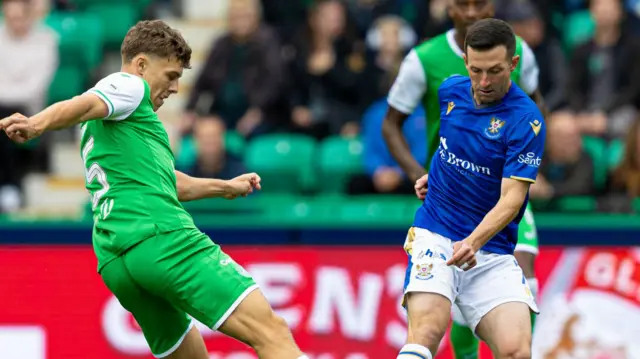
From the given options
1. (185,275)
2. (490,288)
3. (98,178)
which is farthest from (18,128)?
(490,288)

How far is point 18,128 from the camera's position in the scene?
16.9 feet

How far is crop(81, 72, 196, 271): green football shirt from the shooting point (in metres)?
5.79

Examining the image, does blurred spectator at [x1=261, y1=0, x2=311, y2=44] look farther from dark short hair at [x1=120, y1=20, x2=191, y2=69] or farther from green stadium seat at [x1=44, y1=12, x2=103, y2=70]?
dark short hair at [x1=120, y1=20, x2=191, y2=69]

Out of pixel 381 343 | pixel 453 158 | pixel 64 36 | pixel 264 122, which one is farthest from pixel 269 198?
Result: pixel 453 158

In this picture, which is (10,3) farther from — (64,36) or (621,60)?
(621,60)

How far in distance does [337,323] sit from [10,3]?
5442 millimetres

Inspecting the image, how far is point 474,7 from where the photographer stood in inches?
279

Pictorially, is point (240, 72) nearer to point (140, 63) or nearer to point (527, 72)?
point (527, 72)

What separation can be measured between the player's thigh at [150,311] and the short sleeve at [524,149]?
1800 millimetres

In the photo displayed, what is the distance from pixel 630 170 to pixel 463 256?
15.3ft

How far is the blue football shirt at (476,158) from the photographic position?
6.03 metres

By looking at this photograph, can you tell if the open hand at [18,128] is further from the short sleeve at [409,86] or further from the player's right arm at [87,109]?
the short sleeve at [409,86]

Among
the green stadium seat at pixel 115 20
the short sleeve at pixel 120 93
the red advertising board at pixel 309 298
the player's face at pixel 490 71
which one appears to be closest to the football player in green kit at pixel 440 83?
the player's face at pixel 490 71

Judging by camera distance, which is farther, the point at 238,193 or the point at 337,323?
the point at 337,323
